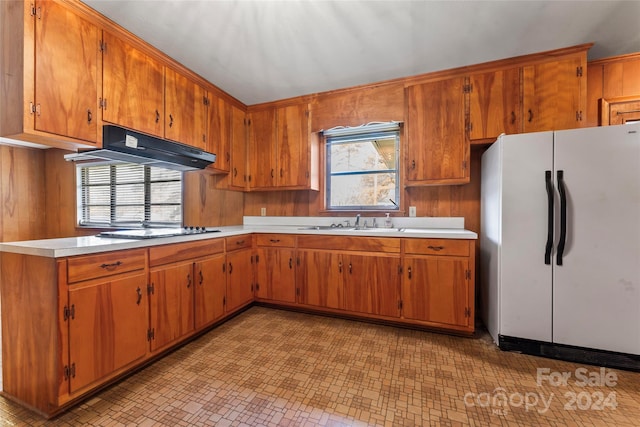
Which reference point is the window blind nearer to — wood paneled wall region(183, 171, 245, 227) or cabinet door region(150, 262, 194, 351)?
wood paneled wall region(183, 171, 245, 227)

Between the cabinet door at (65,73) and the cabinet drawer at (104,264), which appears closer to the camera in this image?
the cabinet drawer at (104,264)

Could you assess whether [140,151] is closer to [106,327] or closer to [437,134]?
[106,327]

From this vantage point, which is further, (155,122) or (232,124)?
(232,124)

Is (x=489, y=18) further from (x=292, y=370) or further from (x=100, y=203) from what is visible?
(x=100, y=203)

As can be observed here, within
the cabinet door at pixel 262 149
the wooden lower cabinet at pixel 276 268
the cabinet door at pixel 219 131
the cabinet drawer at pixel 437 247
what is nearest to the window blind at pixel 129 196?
the cabinet door at pixel 219 131

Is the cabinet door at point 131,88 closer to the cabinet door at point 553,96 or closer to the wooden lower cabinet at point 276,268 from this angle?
the wooden lower cabinet at point 276,268

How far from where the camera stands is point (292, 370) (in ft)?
6.03

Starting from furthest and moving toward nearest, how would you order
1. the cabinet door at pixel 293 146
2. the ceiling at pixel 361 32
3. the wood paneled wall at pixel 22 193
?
the wood paneled wall at pixel 22 193, the cabinet door at pixel 293 146, the ceiling at pixel 361 32

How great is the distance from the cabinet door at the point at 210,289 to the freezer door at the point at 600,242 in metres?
2.78

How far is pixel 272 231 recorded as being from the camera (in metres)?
2.93

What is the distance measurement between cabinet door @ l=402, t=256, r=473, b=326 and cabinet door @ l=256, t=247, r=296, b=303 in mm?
1185

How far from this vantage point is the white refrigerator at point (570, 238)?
5.93 feet

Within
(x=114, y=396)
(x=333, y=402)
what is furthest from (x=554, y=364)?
(x=114, y=396)

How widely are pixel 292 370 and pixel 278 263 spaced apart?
125 cm
